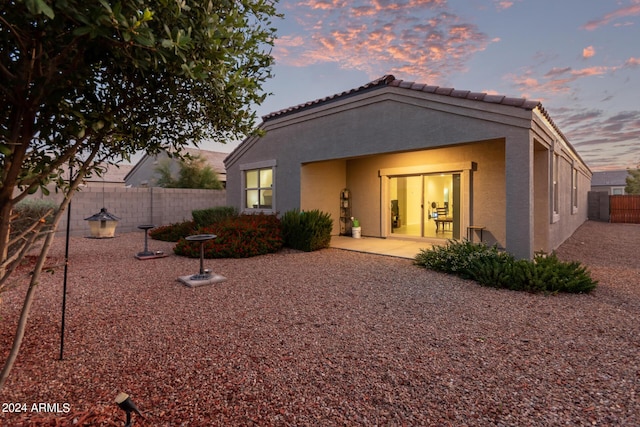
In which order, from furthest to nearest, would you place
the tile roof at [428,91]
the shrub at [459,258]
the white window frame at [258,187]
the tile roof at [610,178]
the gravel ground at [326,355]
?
1. the tile roof at [610,178]
2. the white window frame at [258,187]
3. the tile roof at [428,91]
4. the shrub at [459,258]
5. the gravel ground at [326,355]

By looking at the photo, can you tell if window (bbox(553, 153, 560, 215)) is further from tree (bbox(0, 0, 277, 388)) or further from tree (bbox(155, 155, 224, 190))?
tree (bbox(155, 155, 224, 190))

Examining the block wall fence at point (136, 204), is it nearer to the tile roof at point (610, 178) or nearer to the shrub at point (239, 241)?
the shrub at point (239, 241)

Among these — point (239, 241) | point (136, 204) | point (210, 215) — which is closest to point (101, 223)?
point (210, 215)

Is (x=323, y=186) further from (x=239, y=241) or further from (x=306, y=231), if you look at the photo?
(x=239, y=241)

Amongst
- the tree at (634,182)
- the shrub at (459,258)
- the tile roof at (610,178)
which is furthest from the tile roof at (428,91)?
the tile roof at (610,178)

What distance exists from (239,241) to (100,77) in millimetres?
6410

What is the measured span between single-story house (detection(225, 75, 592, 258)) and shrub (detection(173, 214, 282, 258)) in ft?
6.69

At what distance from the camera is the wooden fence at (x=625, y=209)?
20609 mm

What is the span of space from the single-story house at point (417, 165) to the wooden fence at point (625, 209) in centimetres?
1190

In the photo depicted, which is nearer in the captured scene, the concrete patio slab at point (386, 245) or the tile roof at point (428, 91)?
the tile roof at point (428, 91)

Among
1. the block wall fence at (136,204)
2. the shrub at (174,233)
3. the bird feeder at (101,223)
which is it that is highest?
the block wall fence at (136,204)

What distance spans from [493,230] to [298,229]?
18.8 ft

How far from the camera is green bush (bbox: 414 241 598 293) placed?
5.32m

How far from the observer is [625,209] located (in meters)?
20.9
